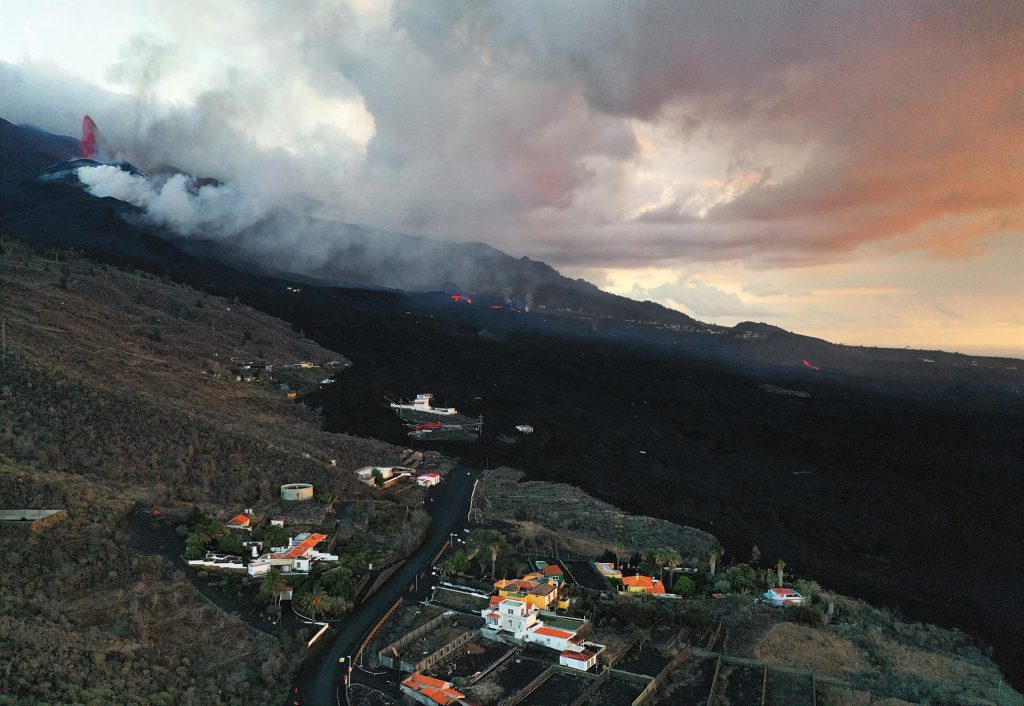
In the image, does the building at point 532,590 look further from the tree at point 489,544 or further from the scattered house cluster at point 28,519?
the scattered house cluster at point 28,519

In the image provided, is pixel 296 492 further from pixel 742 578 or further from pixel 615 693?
pixel 742 578

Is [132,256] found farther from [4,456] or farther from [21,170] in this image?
[4,456]

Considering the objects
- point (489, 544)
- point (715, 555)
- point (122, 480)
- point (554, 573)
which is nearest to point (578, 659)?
point (554, 573)

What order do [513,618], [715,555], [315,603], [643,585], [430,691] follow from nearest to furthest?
[430,691]
[513,618]
[315,603]
[643,585]
[715,555]

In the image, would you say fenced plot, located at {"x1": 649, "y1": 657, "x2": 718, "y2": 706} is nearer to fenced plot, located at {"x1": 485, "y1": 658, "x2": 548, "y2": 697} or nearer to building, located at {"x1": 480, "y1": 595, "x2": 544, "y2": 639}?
fenced plot, located at {"x1": 485, "y1": 658, "x2": 548, "y2": 697}

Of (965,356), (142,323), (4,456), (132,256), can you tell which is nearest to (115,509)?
(4,456)

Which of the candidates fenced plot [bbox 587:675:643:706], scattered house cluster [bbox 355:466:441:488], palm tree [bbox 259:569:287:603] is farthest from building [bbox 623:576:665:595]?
scattered house cluster [bbox 355:466:441:488]

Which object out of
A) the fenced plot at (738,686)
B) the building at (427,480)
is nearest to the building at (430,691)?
the fenced plot at (738,686)
